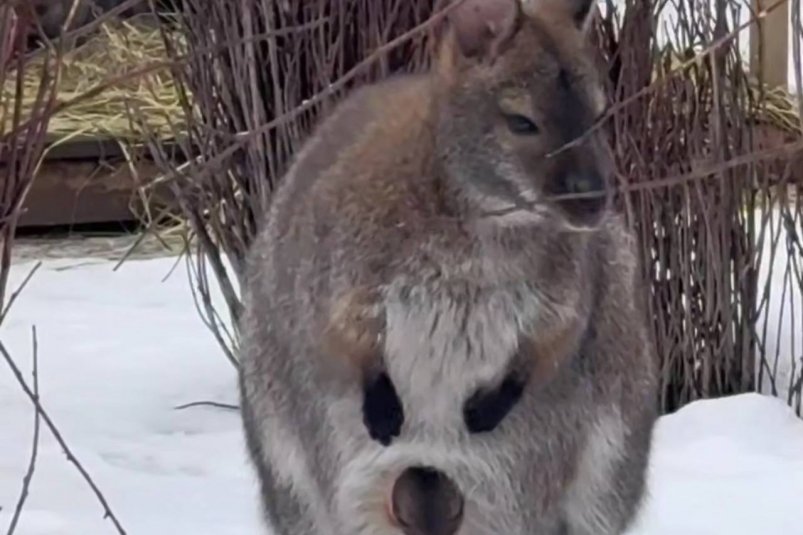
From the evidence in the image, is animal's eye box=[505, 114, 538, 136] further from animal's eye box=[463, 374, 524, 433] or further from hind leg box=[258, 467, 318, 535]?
hind leg box=[258, 467, 318, 535]

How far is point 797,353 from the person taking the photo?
17.7 ft

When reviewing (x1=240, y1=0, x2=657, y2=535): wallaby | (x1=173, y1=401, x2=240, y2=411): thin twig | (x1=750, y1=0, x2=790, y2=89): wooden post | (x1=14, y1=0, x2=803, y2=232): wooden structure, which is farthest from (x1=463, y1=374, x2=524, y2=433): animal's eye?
(x1=14, y1=0, x2=803, y2=232): wooden structure

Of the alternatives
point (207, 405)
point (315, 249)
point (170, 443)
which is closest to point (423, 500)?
point (315, 249)

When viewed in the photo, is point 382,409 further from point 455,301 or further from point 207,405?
point 207,405

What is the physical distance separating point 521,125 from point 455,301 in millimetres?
309

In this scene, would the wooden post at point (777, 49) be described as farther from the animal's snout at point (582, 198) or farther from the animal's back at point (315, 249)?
the animal's snout at point (582, 198)

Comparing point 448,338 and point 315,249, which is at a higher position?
point 315,249

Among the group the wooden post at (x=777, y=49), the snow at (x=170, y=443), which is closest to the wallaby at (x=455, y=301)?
the snow at (x=170, y=443)

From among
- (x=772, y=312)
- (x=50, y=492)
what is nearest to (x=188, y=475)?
(x=50, y=492)

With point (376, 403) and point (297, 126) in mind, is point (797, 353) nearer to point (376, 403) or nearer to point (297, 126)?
point (297, 126)

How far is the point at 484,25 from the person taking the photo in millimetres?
3053

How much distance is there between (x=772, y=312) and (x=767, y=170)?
73 cm

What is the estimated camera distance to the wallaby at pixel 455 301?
3018mm

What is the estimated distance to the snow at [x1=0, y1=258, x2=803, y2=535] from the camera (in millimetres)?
4215
